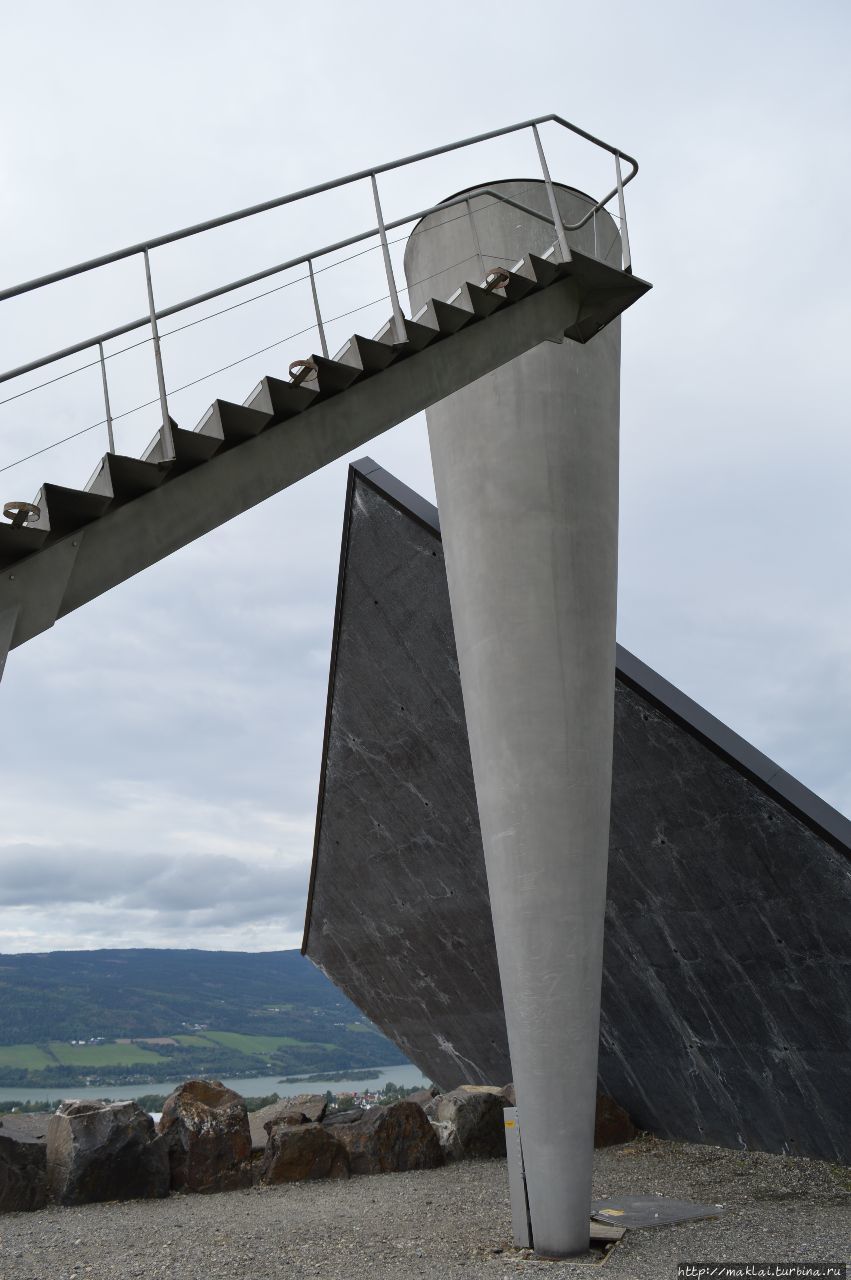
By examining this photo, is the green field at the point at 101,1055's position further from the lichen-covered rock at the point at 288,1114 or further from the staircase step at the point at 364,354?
the staircase step at the point at 364,354

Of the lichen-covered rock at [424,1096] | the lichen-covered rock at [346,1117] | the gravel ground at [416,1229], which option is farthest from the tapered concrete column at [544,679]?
the lichen-covered rock at [424,1096]

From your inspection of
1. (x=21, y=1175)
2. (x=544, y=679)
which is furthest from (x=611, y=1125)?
(x=544, y=679)

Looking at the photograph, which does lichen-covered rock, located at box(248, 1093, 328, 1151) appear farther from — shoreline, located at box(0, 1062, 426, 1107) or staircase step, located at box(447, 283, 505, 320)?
shoreline, located at box(0, 1062, 426, 1107)

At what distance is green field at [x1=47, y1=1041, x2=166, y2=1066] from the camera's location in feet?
438

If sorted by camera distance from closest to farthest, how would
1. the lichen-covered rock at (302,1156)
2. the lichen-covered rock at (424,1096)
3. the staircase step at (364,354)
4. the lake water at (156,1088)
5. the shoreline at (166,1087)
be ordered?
the staircase step at (364,354) < the lichen-covered rock at (302,1156) < the lichen-covered rock at (424,1096) < the lake water at (156,1088) < the shoreline at (166,1087)

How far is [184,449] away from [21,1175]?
1038 cm

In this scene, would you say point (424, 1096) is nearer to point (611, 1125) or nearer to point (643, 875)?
point (611, 1125)

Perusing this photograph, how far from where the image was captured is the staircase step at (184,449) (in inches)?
197

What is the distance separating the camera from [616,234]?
9.53m

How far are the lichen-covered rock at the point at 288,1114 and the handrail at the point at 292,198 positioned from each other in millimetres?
13200

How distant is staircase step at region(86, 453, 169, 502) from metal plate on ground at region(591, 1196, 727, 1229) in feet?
25.9

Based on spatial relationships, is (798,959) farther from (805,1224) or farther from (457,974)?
(457,974)

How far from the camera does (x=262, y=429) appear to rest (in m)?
5.45

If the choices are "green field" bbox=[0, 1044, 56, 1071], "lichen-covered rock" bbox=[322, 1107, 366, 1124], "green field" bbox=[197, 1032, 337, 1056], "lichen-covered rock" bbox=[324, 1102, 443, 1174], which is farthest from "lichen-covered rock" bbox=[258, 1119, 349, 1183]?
"green field" bbox=[197, 1032, 337, 1056]
